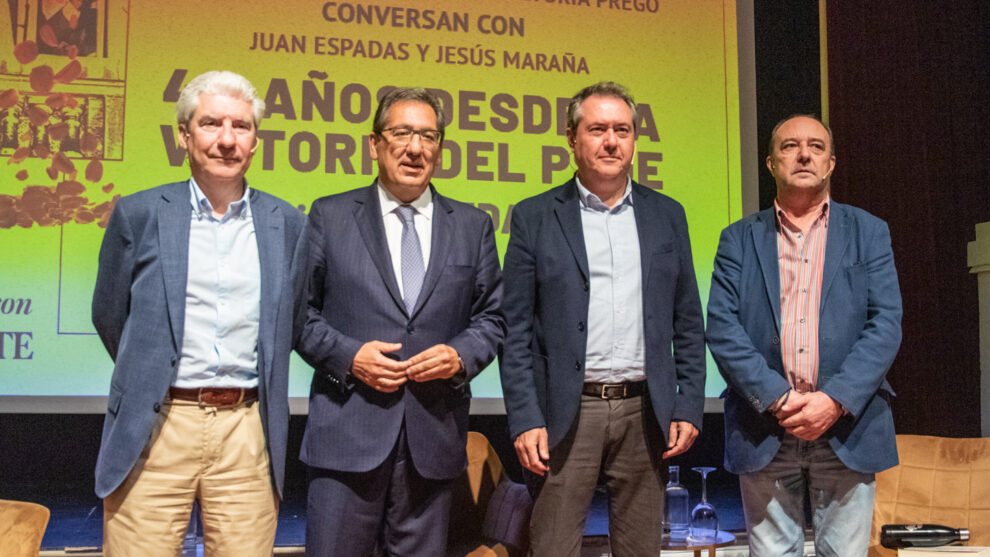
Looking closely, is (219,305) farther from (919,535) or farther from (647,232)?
(919,535)

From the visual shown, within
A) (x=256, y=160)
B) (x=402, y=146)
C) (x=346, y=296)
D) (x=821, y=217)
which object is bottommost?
(x=346, y=296)

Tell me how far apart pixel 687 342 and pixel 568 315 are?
1.24ft

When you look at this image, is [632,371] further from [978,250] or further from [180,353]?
[978,250]

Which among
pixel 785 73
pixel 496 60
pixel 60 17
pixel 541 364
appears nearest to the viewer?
pixel 541 364

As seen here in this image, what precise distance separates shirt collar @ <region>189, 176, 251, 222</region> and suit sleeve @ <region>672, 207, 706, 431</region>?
Answer: 121 centimetres

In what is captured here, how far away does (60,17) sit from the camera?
350 centimetres

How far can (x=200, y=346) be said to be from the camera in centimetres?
184

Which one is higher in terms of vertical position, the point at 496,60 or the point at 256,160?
the point at 496,60

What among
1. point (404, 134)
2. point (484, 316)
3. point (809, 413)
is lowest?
point (809, 413)

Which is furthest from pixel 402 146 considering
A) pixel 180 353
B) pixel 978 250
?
pixel 978 250

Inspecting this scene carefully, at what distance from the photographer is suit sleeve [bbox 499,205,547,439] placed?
84.5 inches

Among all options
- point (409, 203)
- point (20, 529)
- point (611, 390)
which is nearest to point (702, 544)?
point (611, 390)

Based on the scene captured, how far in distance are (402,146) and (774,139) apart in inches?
45.5

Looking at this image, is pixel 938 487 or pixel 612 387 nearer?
pixel 612 387
